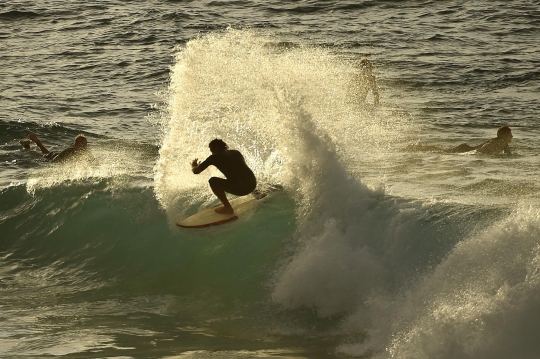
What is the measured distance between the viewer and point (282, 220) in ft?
31.1

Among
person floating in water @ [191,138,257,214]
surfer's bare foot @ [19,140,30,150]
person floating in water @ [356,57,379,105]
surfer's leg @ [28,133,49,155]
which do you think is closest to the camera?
person floating in water @ [191,138,257,214]

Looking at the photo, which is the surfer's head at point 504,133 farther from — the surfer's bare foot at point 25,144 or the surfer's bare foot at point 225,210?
the surfer's bare foot at point 25,144

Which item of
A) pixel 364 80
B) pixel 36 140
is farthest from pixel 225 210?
pixel 364 80

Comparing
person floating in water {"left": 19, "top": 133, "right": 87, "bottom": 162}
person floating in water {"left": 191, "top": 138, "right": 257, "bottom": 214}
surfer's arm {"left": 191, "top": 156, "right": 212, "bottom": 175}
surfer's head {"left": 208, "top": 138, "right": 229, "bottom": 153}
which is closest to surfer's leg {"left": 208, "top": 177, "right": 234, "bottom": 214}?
person floating in water {"left": 191, "top": 138, "right": 257, "bottom": 214}

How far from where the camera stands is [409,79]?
1903cm

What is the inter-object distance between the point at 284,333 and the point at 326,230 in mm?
1432

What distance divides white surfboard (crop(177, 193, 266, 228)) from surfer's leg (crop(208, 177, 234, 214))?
69 millimetres

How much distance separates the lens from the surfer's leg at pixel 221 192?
922cm

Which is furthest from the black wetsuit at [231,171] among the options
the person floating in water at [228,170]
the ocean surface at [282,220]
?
the ocean surface at [282,220]

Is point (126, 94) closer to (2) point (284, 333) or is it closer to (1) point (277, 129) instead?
(1) point (277, 129)

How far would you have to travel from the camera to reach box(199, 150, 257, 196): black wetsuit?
9164 millimetres

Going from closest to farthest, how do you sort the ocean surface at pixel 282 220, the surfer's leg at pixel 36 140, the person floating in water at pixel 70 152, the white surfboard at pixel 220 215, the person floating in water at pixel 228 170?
1. the ocean surface at pixel 282 220
2. the person floating in water at pixel 228 170
3. the white surfboard at pixel 220 215
4. the person floating in water at pixel 70 152
5. the surfer's leg at pixel 36 140

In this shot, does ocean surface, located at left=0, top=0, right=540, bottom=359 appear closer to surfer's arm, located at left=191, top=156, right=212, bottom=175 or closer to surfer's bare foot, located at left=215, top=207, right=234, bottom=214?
surfer's bare foot, located at left=215, top=207, right=234, bottom=214

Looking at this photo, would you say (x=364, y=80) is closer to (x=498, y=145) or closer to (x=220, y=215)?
(x=498, y=145)
